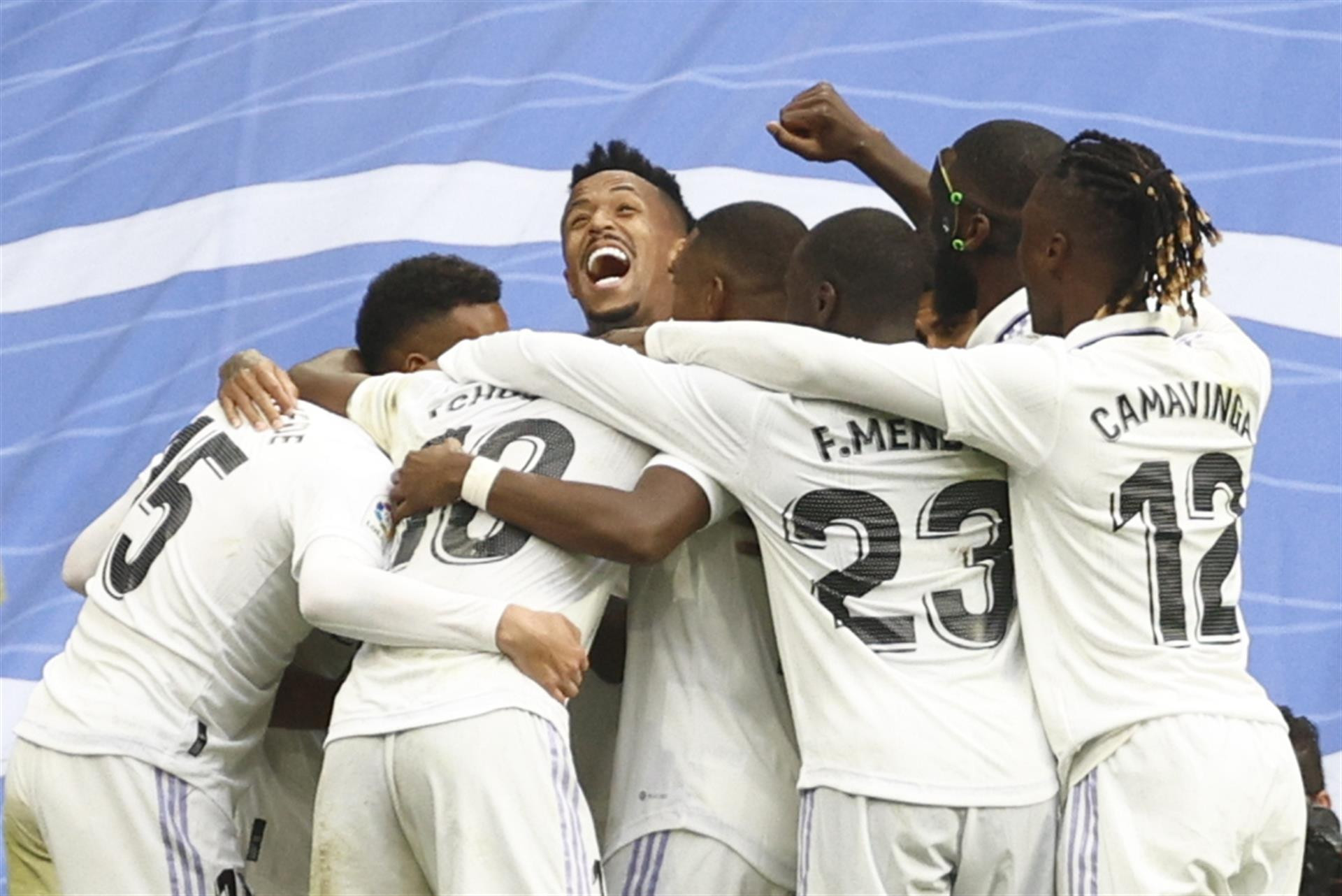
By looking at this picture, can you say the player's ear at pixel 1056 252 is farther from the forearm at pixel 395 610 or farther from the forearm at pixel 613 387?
the forearm at pixel 395 610

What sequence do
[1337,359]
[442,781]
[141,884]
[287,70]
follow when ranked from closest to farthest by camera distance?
[442,781]
[141,884]
[1337,359]
[287,70]

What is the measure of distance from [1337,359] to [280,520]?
3.07m

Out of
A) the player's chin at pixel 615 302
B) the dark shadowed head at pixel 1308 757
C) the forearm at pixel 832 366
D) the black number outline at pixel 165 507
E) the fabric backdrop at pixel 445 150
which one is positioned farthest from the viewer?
the fabric backdrop at pixel 445 150

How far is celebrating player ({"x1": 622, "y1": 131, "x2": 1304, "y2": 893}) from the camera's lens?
2.98m

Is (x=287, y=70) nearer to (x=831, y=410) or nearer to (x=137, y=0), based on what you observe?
(x=137, y=0)

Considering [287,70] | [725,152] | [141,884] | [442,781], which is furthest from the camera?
[287,70]

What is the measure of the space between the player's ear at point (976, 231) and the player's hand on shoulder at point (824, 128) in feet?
1.57

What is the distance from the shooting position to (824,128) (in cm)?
404

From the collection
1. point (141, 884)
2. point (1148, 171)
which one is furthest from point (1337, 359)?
point (141, 884)

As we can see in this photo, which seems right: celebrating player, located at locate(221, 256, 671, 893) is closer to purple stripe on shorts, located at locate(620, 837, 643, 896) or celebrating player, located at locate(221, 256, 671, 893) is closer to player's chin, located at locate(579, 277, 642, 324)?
purple stripe on shorts, located at locate(620, 837, 643, 896)

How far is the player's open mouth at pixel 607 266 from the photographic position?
4285mm

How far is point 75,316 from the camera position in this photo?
252 inches

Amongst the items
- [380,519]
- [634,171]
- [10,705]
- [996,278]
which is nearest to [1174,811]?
[996,278]

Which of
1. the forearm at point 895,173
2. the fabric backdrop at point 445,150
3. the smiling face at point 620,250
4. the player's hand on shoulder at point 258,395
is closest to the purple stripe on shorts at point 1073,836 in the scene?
the forearm at point 895,173
